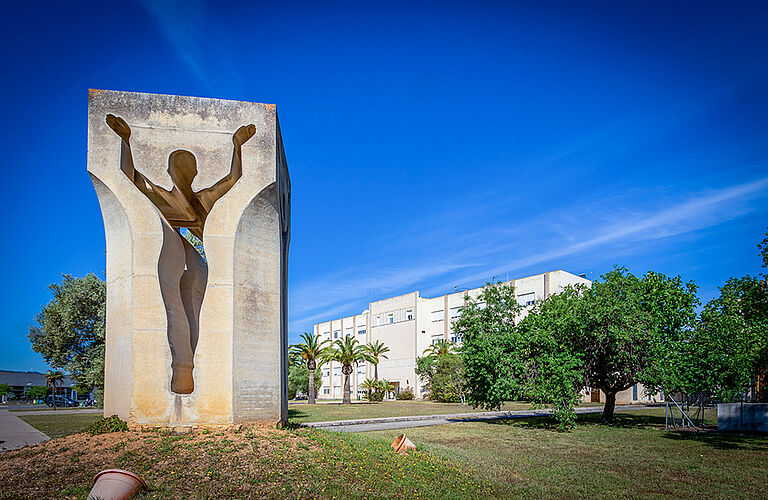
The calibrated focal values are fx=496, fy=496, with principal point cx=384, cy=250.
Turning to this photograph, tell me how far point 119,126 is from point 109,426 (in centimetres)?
706

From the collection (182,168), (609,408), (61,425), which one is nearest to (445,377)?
(609,408)

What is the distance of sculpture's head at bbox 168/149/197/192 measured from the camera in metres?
12.5

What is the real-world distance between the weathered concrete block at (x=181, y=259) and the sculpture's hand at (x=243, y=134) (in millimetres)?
26

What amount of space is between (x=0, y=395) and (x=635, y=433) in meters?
93.7

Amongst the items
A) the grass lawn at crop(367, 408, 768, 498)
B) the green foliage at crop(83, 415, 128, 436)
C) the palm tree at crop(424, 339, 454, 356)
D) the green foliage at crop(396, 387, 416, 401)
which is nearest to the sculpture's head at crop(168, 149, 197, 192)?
the green foliage at crop(83, 415, 128, 436)

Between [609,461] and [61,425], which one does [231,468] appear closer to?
[609,461]

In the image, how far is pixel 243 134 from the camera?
1257cm

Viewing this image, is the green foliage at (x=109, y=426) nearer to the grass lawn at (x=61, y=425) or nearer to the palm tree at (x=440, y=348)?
the grass lawn at (x=61, y=425)

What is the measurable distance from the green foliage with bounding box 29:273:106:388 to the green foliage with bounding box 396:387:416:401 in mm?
38615

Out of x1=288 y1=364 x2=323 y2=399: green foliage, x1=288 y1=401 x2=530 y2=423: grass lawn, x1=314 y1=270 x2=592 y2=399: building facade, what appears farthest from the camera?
x1=288 y1=364 x2=323 y2=399: green foliage

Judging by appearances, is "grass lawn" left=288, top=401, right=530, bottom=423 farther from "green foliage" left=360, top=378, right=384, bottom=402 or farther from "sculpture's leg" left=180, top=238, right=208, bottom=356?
"green foliage" left=360, top=378, right=384, bottom=402

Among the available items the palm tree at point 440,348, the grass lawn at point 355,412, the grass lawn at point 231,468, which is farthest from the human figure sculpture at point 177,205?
the palm tree at point 440,348

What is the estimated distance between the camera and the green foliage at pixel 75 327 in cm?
3219

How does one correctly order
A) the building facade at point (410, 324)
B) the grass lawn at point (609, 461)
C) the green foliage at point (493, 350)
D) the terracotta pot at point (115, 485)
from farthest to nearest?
1. the building facade at point (410, 324)
2. the green foliage at point (493, 350)
3. the grass lawn at point (609, 461)
4. the terracotta pot at point (115, 485)
